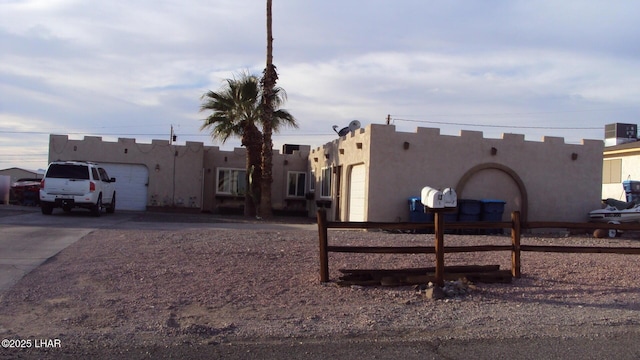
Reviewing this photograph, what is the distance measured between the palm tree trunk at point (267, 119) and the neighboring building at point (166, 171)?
238 inches

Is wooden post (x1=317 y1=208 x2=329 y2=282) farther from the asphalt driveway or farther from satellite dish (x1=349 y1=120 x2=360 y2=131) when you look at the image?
satellite dish (x1=349 y1=120 x2=360 y2=131)

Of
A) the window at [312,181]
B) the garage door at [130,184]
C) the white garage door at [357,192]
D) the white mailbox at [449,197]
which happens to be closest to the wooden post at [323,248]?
the white mailbox at [449,197]

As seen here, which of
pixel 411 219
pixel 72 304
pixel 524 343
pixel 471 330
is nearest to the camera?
pixel 524 343

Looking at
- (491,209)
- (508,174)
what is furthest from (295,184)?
(491,209)

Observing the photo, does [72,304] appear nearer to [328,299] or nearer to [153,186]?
[328,299]

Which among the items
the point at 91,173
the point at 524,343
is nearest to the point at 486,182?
the point at 91,173

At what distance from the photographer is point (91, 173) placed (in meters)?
21.0

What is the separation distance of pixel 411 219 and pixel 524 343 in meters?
12.8

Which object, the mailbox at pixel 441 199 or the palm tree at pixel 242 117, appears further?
the palm tree at pixel 242 117

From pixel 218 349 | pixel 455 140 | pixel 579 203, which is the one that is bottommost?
pixel 218 349

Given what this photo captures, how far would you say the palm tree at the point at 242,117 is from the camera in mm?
25328

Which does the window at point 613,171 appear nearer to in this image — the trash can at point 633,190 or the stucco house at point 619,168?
the stucco house at point 619,168

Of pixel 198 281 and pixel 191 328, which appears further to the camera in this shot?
pixel 198 281

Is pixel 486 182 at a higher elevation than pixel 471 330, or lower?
higher
